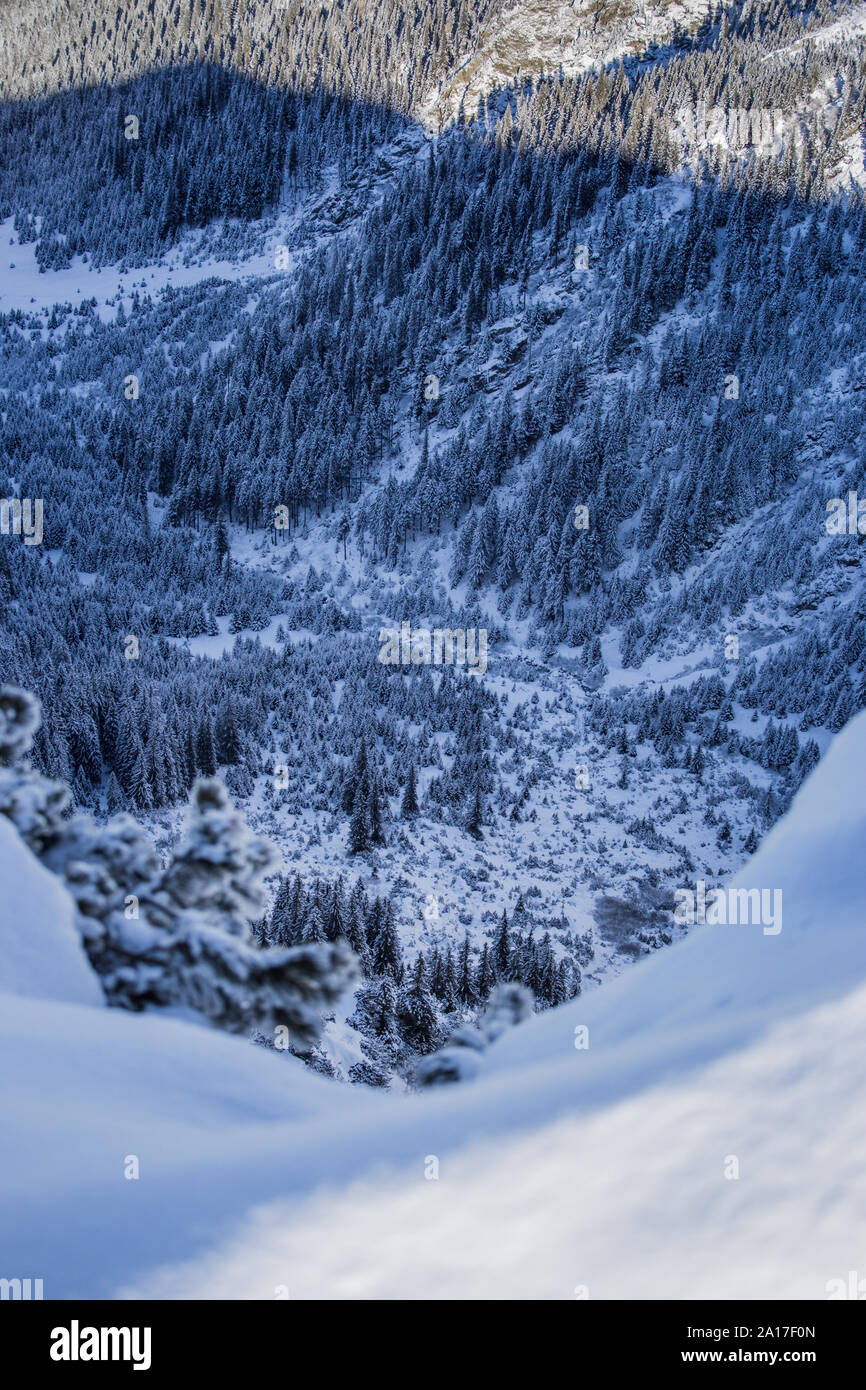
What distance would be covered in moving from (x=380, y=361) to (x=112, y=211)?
189ft

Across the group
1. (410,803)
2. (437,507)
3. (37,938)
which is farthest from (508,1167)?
(437,507)

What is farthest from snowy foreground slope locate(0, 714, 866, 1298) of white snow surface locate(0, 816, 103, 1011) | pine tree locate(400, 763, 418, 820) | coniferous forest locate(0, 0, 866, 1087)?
pine tree locate(400, 763, 418, 820)

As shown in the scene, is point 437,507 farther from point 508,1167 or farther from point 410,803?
point 508,1167

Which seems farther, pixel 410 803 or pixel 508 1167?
pixel 410 803

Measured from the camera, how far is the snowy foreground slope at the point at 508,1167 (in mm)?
3396

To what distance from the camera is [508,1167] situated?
144 inches

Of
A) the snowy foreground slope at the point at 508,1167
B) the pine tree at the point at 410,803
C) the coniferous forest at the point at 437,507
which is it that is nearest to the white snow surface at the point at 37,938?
the coniferous forest at the point at 437,507

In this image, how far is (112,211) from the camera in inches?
3903

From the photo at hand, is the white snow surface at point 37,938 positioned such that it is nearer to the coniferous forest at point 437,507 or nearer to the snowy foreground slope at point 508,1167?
the coniferous forest at point 437,507

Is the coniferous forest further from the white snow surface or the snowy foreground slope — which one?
the snowy foreground slope

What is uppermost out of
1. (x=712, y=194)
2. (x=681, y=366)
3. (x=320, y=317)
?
(x=712, y=194)

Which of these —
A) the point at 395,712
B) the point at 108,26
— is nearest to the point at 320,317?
the point at 395,712

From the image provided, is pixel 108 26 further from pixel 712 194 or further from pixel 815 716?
pixel 815 716

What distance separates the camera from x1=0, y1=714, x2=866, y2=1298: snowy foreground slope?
11.1 ft
